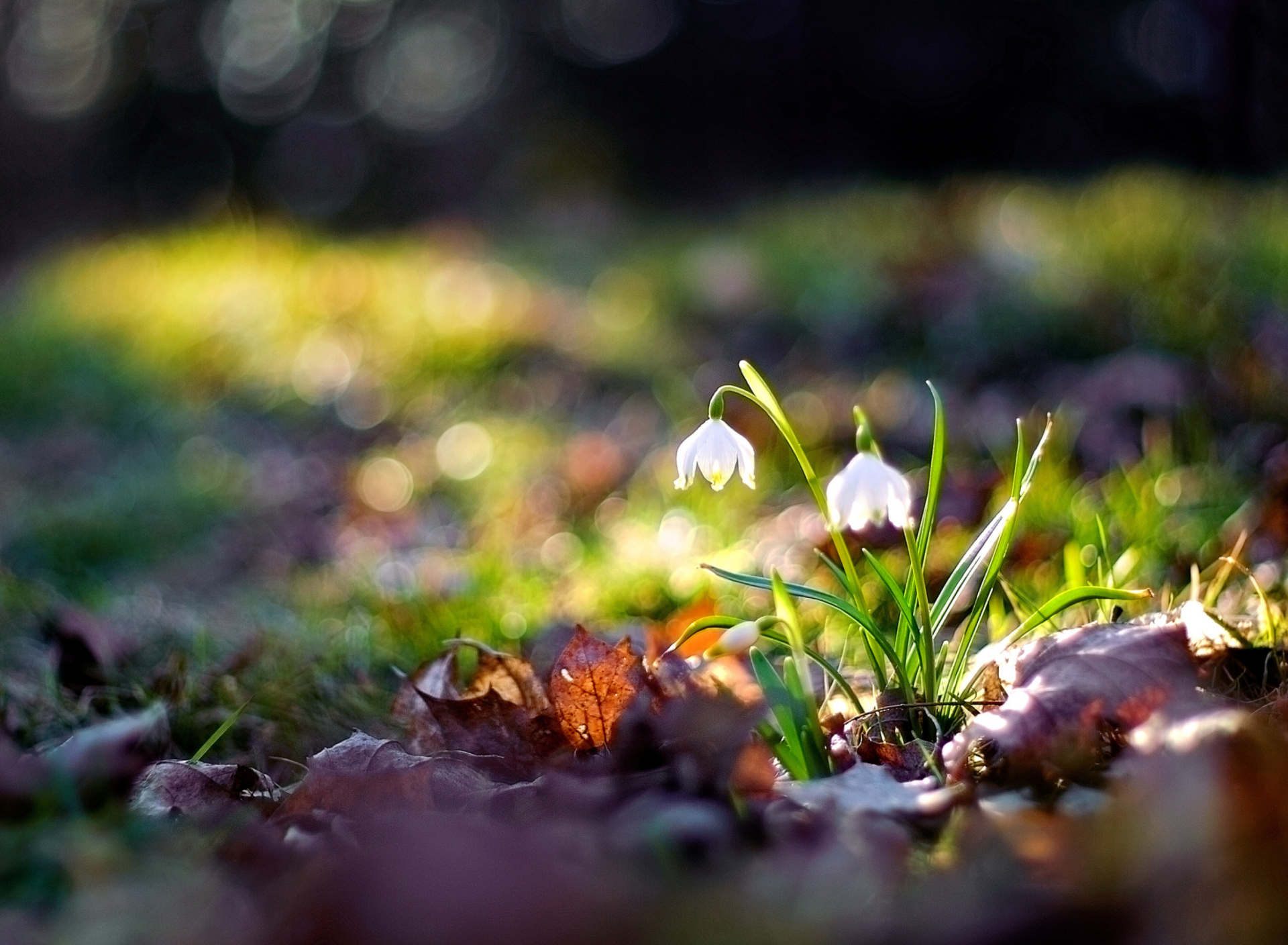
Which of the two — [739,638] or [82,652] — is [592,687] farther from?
[82,652]

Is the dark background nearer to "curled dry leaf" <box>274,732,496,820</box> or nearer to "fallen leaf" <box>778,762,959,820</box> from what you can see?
"fallen leaf" <box>778,762,959,820</box>

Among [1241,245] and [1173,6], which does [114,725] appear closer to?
[1241,245]

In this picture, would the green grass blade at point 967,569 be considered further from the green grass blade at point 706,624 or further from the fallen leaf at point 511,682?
the fallen leaf at point 511,682

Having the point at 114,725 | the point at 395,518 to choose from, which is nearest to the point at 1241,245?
the point at 395,518

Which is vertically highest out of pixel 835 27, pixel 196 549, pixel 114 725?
pixel 835 27

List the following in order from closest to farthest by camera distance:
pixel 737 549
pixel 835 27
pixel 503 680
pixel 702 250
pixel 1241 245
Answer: pixel 503 680 < pixel 737 549 < pixel 1241 245 < pixel 702 250 < pixel 835 27

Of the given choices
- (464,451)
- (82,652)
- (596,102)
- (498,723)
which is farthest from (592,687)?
(596,102)

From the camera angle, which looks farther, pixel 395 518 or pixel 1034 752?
pixel 395 518

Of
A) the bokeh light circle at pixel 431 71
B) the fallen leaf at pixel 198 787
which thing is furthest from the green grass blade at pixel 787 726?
the bokeh light circle at pixel 431 71
